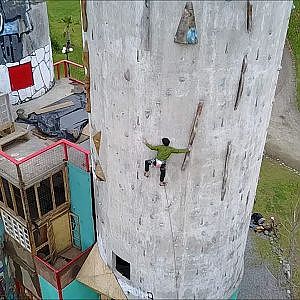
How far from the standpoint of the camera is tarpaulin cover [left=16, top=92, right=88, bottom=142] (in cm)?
1590

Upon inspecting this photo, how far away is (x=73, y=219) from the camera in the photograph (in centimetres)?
1602

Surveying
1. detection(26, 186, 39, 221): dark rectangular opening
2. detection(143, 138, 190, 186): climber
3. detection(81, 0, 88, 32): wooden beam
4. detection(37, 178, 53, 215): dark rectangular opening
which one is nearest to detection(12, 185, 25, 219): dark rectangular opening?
detection(26, 186, 39, 221): dark rectangular opening

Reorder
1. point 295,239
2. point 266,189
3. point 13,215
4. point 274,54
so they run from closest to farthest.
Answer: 1. point 274,54
2. point 13,215
3. point 295,239
4. point 266,189

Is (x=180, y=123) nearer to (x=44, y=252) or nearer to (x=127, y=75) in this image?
(x=127, y=75)

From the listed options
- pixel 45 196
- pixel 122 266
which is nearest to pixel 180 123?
pixel 122 266

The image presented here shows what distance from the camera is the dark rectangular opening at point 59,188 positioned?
15.0m

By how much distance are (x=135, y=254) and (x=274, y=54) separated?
21.2 feet

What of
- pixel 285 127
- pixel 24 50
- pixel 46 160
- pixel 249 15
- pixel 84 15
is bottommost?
pixel 285 127

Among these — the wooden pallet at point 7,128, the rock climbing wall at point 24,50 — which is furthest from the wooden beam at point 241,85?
the rock climbing wall at point 24,50

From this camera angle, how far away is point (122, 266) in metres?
14.3

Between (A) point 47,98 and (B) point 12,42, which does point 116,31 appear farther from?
(A) point 47,98

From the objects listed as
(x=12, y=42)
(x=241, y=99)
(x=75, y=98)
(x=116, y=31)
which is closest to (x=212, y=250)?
(x=241, y=99)

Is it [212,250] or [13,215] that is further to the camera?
[13,215]

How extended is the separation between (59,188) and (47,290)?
3782 mm
